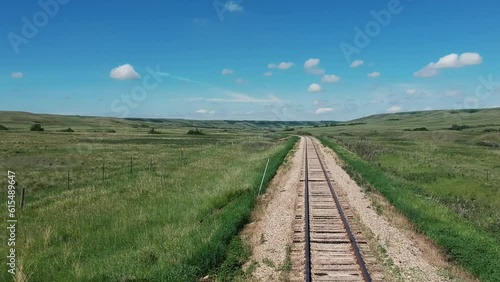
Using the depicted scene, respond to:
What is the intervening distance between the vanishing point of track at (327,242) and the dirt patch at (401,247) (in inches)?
33.2

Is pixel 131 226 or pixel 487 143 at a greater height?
pixel 487 143

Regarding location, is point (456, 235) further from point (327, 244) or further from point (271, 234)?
point (271, 234)

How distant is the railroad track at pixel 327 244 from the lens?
9836 mm

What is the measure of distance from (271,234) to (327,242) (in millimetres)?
2069

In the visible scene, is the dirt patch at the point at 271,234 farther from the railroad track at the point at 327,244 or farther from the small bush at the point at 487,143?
the small bush at the point at 487,143

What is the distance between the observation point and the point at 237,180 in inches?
944

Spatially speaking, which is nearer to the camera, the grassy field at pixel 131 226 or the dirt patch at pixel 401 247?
the grassy field at pixel 131 226

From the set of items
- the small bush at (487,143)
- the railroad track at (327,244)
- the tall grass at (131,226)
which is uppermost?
the small bush at (487,143)

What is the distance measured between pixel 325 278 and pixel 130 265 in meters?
5.13

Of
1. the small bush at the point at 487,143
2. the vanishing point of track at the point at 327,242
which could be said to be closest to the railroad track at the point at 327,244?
the vanishing point of track at the point at 327,242

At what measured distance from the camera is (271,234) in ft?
44.5

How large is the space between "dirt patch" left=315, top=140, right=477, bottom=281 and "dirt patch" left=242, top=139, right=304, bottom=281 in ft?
9.45

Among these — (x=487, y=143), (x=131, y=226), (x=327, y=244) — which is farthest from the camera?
(x=487, y=143)

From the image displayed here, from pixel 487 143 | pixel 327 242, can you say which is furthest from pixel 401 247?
pixel 487 143
